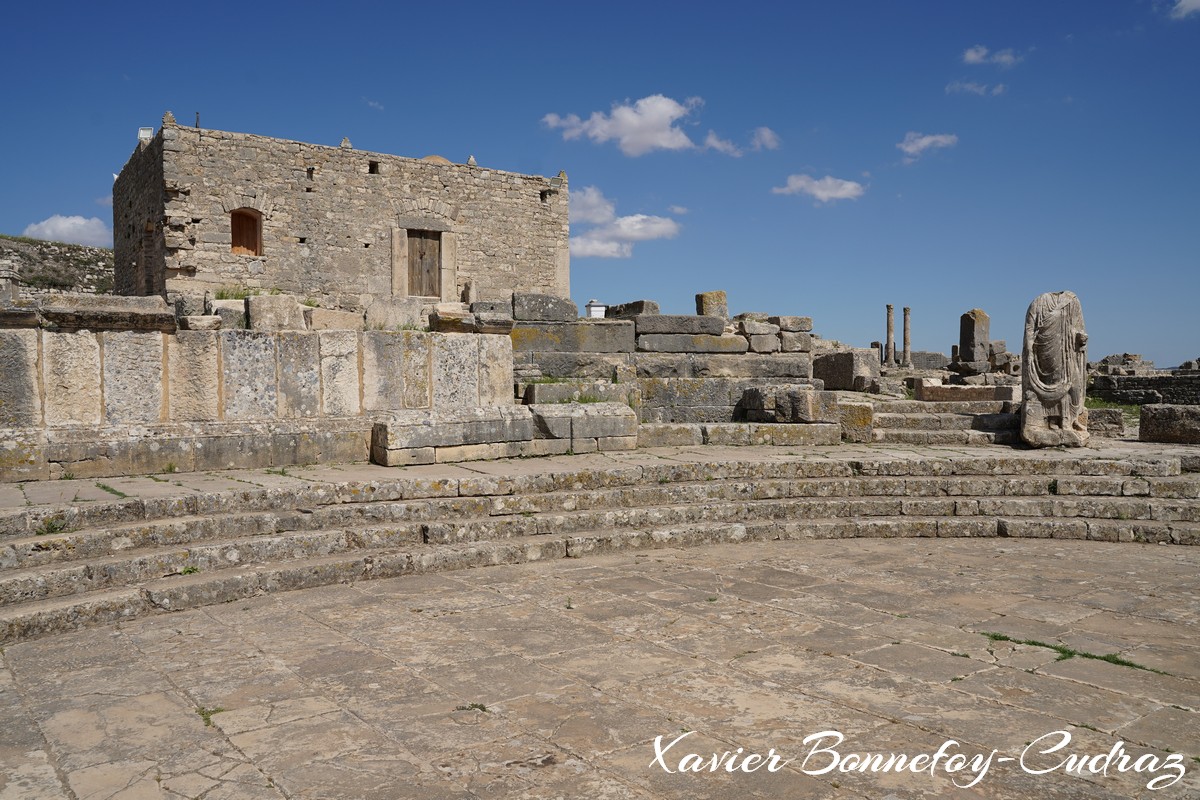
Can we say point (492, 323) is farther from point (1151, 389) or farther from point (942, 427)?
point (1151, 389)

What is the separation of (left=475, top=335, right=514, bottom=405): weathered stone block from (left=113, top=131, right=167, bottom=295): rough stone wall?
9.74 metres

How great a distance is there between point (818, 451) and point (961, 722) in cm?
602

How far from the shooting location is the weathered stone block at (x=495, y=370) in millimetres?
8414

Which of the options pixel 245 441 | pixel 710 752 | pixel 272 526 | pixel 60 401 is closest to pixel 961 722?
pixel 710 752

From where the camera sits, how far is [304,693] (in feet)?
11.4

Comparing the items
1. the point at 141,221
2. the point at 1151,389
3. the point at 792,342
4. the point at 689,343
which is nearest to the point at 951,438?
the point at 792,342

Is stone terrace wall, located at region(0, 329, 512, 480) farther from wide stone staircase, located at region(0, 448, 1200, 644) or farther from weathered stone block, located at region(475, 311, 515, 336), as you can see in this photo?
wide stone staircase, located at region(0, 448, 1200, 644)

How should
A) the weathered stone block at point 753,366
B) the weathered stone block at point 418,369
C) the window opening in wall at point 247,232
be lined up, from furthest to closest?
the window opening in wall at point 247,232
the weathered stone block at point 753,366
the weathered stone block at point 418,369

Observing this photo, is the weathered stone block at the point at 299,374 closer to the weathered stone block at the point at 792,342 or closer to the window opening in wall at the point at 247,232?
the weathered stone block at the point at 792,342

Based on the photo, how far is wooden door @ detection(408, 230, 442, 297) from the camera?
59.1 ft

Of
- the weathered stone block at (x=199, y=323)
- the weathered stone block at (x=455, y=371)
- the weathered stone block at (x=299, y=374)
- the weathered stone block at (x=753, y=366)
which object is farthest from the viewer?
the weathered stone block at (x=753, y=366)

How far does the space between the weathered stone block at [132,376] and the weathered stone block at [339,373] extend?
1.29 metres

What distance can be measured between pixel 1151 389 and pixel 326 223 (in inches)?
715

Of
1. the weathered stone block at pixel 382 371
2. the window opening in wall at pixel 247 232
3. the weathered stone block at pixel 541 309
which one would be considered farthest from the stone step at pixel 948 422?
the window opening in wall at pixel 247 232
